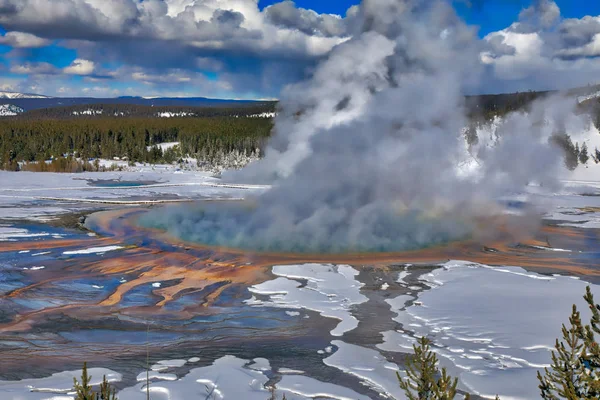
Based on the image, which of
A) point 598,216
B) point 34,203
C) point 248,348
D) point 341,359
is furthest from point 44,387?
point 598,216

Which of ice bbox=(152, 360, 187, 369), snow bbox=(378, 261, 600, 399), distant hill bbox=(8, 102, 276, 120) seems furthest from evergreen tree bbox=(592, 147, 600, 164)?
distant hill bbox=(8, 102, 276, 120)

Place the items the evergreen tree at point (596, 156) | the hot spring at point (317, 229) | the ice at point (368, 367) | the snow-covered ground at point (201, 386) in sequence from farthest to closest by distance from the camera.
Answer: the evergreen tree at point (596, 156) → the hot spring at point (317, 229) → the ice at point (368, 367) → the snow-covered ground at point (201, 386)

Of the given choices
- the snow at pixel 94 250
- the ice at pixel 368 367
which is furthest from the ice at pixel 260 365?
the snow at pixel 94 250

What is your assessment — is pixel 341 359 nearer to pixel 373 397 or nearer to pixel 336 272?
pixel 373 397

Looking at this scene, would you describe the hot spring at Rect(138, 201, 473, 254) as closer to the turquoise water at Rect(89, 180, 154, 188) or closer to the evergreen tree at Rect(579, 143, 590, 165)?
the turquoise water at Rect(89, 180, 154, 188)

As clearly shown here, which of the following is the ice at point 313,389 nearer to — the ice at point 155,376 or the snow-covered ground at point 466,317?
the snow-covered ground at point 466,317

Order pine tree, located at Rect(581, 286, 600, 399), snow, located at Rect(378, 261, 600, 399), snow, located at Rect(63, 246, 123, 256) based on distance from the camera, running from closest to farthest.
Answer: pine tree, located at Rect(581, 286, 600, 399) < snow, located at Rect(378, 261, 600, 399) < snow, located at Rect(63, 246, 123, 256)
